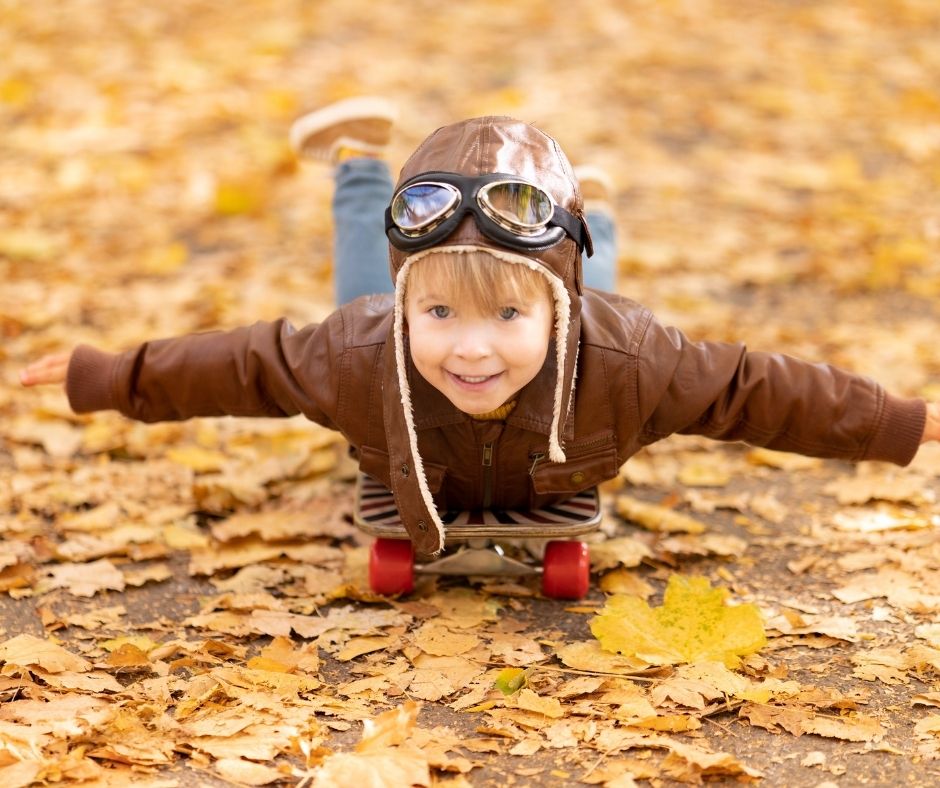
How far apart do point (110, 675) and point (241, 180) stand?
3792 mm

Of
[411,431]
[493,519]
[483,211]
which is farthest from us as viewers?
[493,519]

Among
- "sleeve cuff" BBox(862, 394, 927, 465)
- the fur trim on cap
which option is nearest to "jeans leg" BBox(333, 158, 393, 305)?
the fur trim on cap

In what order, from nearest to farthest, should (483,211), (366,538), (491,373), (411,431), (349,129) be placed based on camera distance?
(483,211) → (491,373) → (411,431) → (366,538) → (349,129)

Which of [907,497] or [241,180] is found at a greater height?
[241,180]

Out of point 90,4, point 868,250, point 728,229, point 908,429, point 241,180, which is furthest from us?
point 90,4

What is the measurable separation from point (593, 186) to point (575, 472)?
137cm

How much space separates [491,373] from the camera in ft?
7.55

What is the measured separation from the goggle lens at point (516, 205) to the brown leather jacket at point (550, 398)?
0.37 m

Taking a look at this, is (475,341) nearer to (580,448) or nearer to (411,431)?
(411,431)

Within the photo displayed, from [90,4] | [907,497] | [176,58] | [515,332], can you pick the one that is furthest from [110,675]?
[90,4]

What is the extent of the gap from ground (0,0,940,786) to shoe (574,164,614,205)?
0.81 metres

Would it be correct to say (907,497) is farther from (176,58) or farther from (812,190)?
(176,58)

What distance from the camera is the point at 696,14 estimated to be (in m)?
8.73

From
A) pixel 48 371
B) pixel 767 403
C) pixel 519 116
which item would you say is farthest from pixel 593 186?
pixel 519 116
